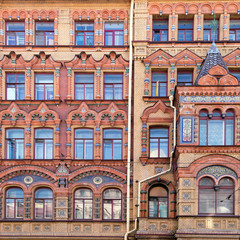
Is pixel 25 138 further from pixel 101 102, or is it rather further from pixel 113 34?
pixel 113 34

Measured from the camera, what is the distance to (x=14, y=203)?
25.7 meters

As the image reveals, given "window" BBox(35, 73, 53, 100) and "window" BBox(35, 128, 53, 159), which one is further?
"window" BBox(35, 73, 53, 100)

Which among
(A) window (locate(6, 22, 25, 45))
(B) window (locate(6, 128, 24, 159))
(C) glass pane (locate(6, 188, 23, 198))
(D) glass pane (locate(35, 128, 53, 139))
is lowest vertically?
(C) glass pane (locate(6, 188, 23, 198))

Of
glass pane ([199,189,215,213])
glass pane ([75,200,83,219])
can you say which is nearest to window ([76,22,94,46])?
glass pane ([75,200,83,219])

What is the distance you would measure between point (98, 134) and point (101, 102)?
1750 mm

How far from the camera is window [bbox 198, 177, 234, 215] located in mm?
22984

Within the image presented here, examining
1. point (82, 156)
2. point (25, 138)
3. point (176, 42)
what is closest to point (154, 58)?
point (176, 42)

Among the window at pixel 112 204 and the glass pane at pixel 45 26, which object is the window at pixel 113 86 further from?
the window at pixel 112 204

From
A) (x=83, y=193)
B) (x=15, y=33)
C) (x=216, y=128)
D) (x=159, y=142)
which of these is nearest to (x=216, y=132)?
(x=216, y=128)

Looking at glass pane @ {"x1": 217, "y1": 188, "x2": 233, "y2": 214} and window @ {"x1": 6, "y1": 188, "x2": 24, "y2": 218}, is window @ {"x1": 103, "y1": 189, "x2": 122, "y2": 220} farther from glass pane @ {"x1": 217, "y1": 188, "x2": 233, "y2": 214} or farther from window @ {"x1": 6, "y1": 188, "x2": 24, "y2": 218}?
glass pane @ {"x1": 217, "y1": 188, "x2": 233, "y2": 214}

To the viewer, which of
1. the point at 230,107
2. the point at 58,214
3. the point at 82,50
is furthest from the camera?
the point at 82,50

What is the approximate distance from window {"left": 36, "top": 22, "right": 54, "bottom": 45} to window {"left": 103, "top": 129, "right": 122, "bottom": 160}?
6087mm

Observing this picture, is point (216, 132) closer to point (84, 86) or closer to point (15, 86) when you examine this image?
point (84, 86)

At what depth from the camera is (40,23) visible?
27.4m
